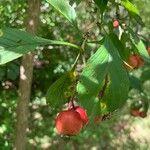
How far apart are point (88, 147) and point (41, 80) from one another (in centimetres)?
120

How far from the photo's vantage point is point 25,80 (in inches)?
111

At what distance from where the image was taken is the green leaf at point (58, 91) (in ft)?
4.09

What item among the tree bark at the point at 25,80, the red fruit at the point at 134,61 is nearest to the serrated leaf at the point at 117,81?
the red fruit at the point at 134,61

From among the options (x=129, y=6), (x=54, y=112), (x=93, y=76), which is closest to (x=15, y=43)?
(x=93, y=76)

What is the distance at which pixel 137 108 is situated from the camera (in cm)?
296

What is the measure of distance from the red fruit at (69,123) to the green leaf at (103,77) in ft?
0.14

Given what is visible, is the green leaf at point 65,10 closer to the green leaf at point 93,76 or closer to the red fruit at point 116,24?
the green leaf at point 93,76

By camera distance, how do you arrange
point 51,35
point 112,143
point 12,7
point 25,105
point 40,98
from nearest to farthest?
1. point 25,105
2. point 12,7
3. point 51,35
4. point 112,143
5. point 40,98

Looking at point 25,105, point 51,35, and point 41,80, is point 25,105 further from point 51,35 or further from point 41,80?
point 41,80

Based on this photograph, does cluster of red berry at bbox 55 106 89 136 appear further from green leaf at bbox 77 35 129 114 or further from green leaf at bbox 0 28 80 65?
green leaf at bbox 0 28 80 65

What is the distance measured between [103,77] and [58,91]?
248mm

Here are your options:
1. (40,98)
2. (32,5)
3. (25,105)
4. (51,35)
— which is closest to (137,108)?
(25,105)

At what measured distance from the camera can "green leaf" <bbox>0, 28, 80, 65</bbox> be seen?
104 centimetres

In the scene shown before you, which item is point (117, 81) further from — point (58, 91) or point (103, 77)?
point (58, 91)
